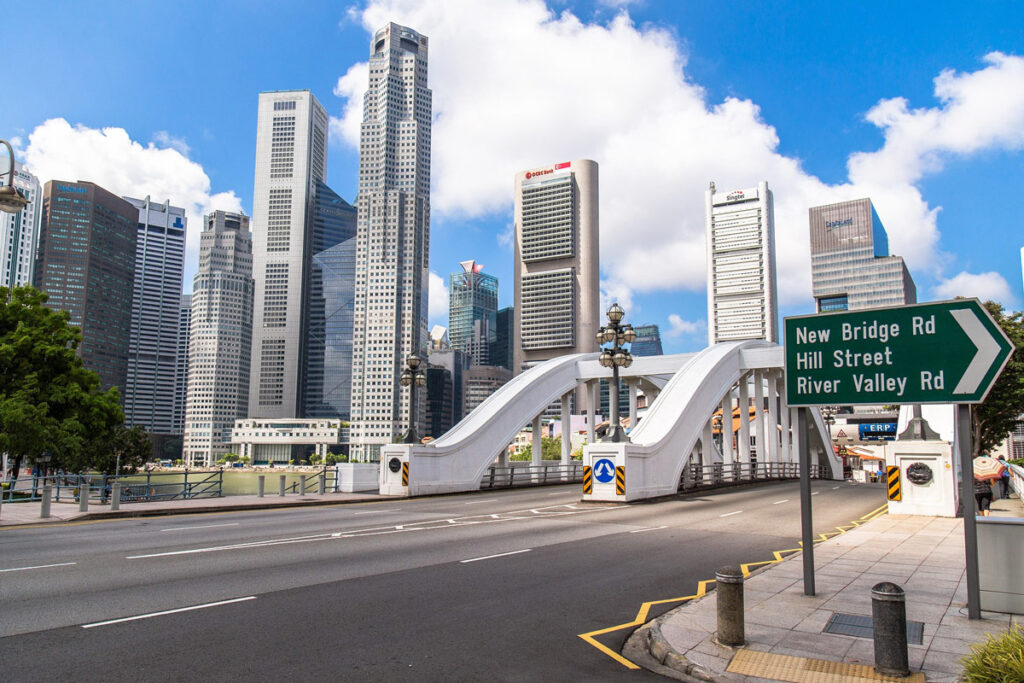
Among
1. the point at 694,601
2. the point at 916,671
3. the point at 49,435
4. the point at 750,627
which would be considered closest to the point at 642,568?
the point at 694,601

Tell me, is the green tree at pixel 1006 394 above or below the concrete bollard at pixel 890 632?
above

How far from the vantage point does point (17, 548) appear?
1284 cm

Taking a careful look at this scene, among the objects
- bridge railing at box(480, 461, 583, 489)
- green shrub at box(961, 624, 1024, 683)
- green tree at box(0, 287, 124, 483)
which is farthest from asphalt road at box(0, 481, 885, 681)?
green tree at box(0, 287, 124, 483)

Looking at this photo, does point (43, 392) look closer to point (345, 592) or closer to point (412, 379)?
point (412, 379)

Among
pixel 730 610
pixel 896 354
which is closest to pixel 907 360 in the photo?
pixel 896 354

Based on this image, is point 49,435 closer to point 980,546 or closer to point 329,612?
point 329,612

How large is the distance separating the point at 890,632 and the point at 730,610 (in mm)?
1418

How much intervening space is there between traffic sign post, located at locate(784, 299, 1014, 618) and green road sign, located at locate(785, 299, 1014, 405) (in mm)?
10

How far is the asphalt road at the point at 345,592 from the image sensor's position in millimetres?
6199

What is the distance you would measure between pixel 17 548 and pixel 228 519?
6.10 meters

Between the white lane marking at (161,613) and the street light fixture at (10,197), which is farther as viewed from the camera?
the street light fixture at (10,197)

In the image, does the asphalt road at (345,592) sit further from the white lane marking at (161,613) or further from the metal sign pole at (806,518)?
the metal sign pole at (806,518)

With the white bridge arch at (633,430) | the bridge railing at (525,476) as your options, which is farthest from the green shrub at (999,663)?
the bridge railing at (525,476)

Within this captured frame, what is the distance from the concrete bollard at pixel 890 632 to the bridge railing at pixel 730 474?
22506 millimetres
